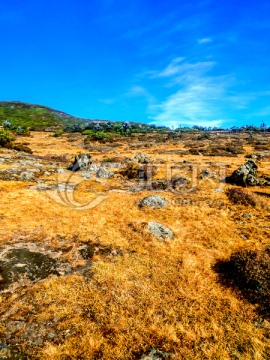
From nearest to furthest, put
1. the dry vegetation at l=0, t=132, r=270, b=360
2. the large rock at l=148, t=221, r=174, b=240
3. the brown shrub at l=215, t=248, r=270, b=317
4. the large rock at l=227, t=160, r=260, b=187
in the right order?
the dry vegetation at l=0, t=132, r=270, b=360 < the brown shrub at l=215, t=248, r=270, b=317 < the large rock at l=148, t=221, r=174, b=240 < the large rock at l=227, t=160, r=260, b=187

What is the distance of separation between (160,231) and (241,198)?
950 cm

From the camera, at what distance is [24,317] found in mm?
7898

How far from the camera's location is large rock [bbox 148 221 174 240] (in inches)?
550

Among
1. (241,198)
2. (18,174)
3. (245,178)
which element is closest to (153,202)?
(241,198)

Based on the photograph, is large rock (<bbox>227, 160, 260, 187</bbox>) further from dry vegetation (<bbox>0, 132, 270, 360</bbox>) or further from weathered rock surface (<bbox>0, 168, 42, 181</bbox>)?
weathered rock surface (<bbox>0, 168, 42, 181</bbox>)

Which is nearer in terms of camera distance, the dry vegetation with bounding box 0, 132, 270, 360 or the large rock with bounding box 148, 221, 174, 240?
the dry vegetation with bounding box 0, 132, 270, 360

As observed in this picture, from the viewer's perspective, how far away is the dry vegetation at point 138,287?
23.5 ft

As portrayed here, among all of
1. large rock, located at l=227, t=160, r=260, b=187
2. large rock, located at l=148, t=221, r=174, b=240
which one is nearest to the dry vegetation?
large rock, located at l=148, t=221, r=174, b=240

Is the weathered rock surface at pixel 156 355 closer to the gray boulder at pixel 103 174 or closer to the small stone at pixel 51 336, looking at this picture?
the small stone at pixel 51 336

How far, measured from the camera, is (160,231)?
14.3m

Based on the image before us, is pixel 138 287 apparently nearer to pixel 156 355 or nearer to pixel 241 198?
pixel 156 355

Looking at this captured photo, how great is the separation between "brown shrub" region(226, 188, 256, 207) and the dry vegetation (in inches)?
28.5

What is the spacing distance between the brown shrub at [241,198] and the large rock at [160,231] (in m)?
8.50

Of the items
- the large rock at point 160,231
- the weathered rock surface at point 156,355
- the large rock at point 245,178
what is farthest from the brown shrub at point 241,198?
the weathered rock surface at point 156,355
